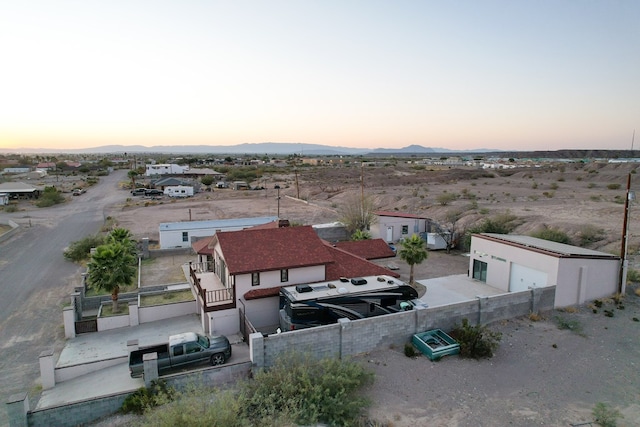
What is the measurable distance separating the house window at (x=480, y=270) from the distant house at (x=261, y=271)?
727 cm

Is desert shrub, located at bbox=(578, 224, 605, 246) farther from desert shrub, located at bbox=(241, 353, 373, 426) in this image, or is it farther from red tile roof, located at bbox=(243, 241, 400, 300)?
desert shrub, located at bbox=(241, 353, 373, 426)

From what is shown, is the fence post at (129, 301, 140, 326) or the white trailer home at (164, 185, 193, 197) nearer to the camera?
the fence post at (129, 301, 140, 326)

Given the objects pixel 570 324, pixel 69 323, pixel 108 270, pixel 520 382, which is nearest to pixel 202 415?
pixel 520 382

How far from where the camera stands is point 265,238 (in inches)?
800

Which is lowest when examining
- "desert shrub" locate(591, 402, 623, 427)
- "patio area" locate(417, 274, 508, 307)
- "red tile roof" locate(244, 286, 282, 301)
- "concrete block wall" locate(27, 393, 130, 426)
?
"concrete block wall" locate(27, 393, 130, 426)

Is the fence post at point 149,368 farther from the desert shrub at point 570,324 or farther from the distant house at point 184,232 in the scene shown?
the distant house at point 184,232

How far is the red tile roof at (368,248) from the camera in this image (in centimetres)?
3008

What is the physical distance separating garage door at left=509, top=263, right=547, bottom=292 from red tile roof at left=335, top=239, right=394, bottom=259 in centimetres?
954

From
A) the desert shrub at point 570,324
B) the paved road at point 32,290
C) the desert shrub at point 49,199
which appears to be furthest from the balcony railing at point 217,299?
the desert shrub at point 49,199

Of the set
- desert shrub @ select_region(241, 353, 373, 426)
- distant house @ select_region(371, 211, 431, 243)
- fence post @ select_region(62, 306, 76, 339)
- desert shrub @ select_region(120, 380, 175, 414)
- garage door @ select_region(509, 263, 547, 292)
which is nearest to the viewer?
desert shrub @ select_region(241, 353, 373, 426)

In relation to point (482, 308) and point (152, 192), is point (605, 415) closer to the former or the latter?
point (482, 308)

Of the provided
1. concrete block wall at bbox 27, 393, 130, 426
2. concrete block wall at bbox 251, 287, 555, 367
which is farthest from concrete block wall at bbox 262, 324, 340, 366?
concrete block wall at bbox 27, 393, 130, 426

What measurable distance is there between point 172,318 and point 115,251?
14.6 ft

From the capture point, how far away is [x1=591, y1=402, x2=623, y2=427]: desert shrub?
12.1 metres
